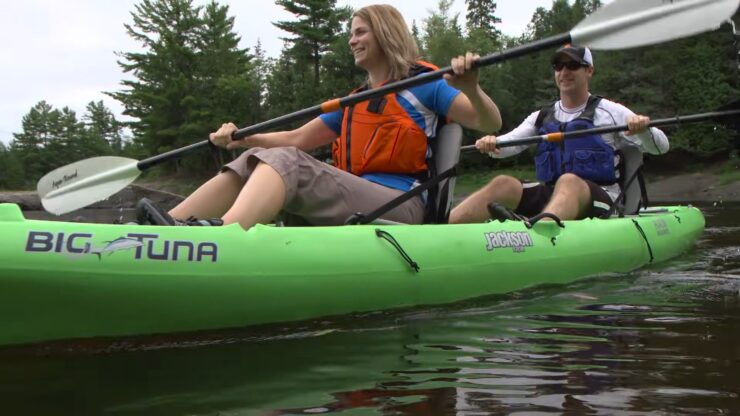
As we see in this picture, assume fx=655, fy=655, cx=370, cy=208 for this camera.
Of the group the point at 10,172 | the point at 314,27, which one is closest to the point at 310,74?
the point at 314,27

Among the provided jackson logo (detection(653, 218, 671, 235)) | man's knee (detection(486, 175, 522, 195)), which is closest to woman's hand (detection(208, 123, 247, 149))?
man's knee (detection(486, 175, 522, 195))

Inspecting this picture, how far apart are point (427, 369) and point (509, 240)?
1.33 metres

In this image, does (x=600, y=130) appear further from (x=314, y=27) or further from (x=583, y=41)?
(x=314, y=27)

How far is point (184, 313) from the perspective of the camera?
7.04 ft

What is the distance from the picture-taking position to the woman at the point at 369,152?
2.65 m

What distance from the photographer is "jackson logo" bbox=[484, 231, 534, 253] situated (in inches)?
121

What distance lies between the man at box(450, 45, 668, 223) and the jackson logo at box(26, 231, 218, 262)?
7.48 ft

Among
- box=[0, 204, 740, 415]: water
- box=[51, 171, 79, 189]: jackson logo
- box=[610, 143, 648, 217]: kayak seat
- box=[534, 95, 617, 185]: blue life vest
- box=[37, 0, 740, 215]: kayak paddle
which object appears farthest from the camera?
box=[610, 143, 648, 217]: kayak seat

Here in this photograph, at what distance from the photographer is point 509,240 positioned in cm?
319

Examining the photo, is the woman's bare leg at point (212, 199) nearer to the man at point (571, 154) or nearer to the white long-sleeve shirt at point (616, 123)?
the man at point (571, 154)

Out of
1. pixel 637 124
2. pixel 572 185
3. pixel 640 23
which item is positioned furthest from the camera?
pixel 637 124

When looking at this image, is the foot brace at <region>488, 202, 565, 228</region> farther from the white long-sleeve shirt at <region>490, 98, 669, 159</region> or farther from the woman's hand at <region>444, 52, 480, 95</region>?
the white long-sleeve shirt at <region>490, 98, 669, 159</region>

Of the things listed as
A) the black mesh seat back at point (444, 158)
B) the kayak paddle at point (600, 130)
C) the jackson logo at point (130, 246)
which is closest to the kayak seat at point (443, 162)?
the black mesh seat back at point (444, 158)

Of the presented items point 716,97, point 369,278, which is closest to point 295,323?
point 369,278
